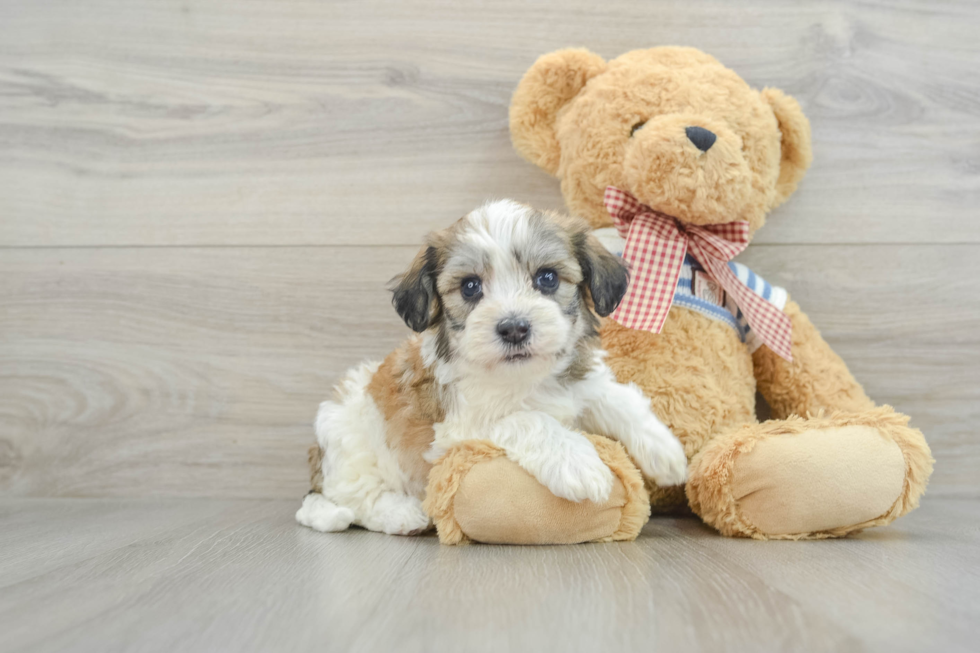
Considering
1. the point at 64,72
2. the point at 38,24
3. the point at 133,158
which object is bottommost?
the point at 133,158

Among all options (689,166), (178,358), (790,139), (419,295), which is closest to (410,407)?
(419,295)

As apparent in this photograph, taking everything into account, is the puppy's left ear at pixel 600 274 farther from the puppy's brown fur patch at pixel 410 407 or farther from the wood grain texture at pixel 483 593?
the wood grain texture at pixel 483 593

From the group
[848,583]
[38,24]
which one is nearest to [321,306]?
[38,24]

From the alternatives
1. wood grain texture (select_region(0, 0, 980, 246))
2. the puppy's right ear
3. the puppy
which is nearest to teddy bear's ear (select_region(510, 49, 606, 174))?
wood grain texture (select_region(0, 0, 980, 246))

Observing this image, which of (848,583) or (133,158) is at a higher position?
(133,158)

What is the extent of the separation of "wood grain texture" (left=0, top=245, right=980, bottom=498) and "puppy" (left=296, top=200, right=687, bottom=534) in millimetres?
565

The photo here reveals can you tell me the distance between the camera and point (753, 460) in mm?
1520

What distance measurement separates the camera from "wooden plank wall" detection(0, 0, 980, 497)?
6.95ft

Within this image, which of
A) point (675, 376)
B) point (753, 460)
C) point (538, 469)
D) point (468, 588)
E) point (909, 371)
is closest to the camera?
point (468, 588)

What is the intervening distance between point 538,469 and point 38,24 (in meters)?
2.11

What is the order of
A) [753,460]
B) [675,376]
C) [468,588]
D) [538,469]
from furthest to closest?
[675,376] < [753,460] < [538,469] < [468,588]

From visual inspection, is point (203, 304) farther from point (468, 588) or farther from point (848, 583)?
point (848, 583)

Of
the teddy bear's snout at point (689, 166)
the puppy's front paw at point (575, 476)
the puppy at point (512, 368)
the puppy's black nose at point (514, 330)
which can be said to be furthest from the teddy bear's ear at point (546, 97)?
the puppy's front paw at point (575, 476)

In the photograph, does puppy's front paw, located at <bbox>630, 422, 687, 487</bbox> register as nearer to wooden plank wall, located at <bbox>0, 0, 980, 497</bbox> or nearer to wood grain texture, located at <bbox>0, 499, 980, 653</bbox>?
wood grain texture, located at <bbox>0, 499, 980, 653</bbox>
